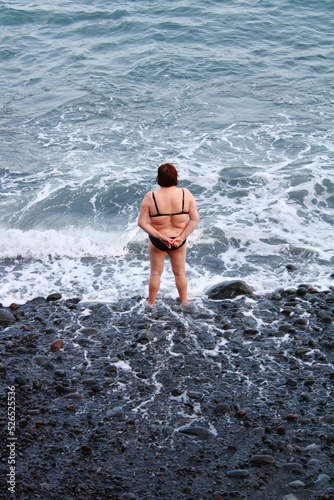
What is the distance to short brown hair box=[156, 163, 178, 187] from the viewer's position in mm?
7992

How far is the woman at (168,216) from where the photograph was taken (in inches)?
321

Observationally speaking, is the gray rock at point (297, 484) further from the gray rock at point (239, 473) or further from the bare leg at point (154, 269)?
the bare leg at point (154, 269)

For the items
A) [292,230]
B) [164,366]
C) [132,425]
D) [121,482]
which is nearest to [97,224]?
[292,230]

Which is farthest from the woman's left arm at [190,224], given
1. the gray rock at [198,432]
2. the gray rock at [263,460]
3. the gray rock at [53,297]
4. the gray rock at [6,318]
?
the gray rock at [263,460]

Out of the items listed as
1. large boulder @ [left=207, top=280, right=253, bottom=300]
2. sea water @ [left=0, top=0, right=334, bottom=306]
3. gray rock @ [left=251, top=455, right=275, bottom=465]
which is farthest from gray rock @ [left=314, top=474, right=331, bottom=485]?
sea water @ [left=0, top=0, right=334, bottom=306]

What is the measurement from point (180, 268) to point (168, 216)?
888 millimetres

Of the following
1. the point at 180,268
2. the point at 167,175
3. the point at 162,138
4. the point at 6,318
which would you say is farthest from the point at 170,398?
the point at 162,138

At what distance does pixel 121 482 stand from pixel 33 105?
14136 millimetres

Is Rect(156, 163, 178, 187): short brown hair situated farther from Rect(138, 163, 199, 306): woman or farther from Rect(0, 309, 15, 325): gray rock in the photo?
Rect(0, 309, 15, 325): gray rock

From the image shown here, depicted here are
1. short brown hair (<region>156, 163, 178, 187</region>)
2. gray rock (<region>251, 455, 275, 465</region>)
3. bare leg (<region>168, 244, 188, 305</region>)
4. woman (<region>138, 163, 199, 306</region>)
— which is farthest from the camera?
bare leg (<region>168, 244, 188, 305</region>)

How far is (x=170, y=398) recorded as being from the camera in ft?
23.3

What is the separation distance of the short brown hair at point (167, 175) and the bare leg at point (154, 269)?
1.02 m

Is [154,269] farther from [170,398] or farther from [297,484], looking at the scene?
[297,484]

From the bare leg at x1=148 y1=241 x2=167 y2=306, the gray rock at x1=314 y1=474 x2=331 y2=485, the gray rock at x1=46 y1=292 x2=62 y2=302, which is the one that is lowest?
the gray rock at x1=46 y1=292 x2=62 y2=302
